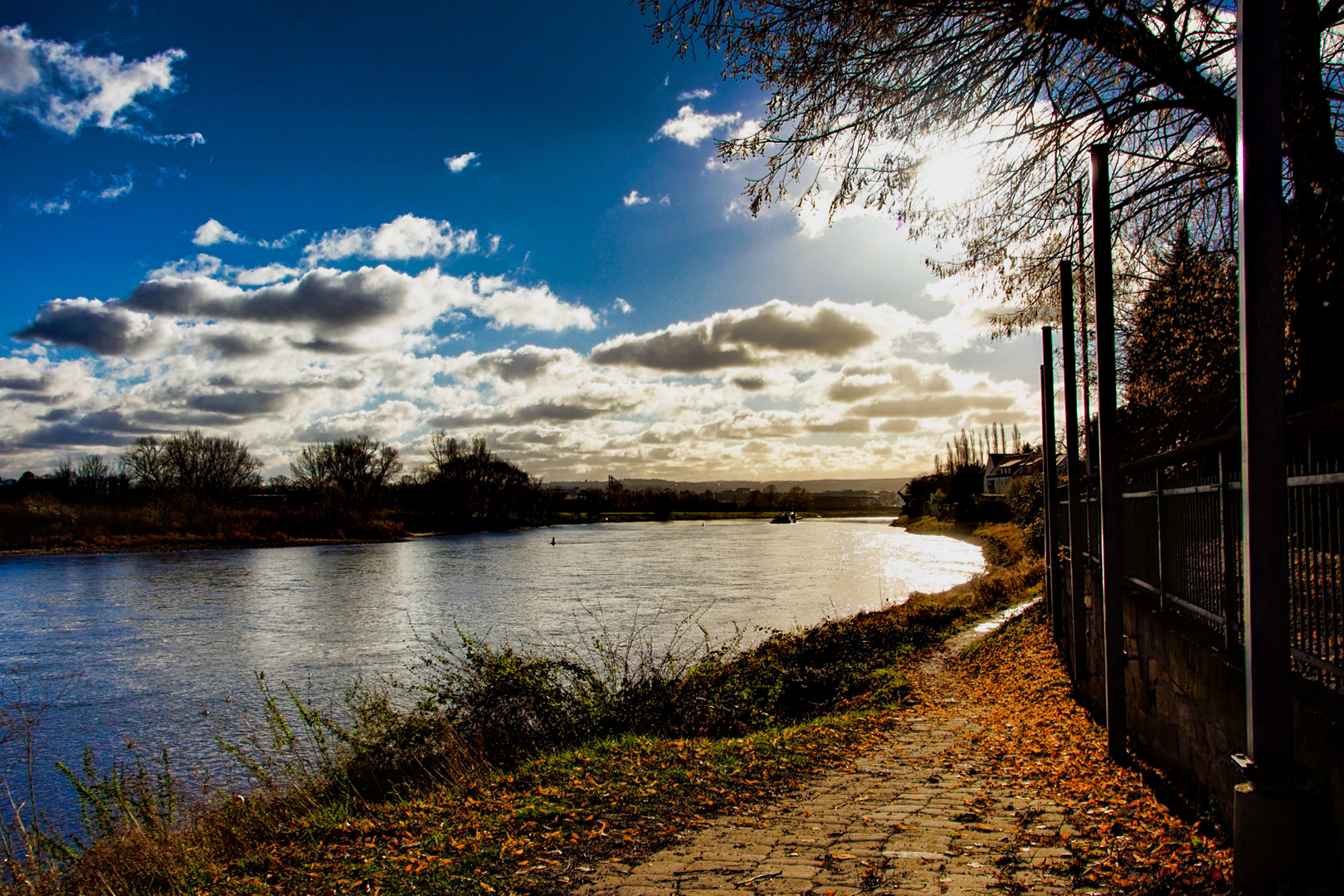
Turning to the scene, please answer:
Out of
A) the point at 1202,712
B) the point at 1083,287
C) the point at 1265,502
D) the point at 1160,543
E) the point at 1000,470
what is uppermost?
the point at 1083,287

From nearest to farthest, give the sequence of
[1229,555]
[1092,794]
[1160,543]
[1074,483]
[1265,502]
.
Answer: [1265,502]
[1229,555]
[1092,794]
[1160,543]
[1074,483]

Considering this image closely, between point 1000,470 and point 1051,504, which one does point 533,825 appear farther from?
point 1000,470

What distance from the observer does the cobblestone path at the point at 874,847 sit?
4.09 m

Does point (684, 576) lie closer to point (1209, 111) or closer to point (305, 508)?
point (1209, 111)

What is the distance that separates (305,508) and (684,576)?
2485 inches

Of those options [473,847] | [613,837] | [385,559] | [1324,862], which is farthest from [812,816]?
[385,559]

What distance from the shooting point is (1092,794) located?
5.64 meters

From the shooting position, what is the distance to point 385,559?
185 ft

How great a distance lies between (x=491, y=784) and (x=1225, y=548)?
611 cm

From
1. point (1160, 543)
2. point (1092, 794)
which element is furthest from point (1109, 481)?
point (1092, 794)

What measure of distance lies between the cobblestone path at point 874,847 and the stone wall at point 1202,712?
91 cm

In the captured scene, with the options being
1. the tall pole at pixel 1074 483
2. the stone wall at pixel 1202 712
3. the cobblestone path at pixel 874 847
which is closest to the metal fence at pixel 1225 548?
the stone wall at pixel 1202 712

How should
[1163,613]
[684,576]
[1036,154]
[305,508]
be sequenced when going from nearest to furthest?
[1163,613]
[1036,154]
[684,576]
[305,508]

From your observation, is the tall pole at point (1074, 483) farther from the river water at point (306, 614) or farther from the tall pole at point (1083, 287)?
the river water at point (306, 614)
